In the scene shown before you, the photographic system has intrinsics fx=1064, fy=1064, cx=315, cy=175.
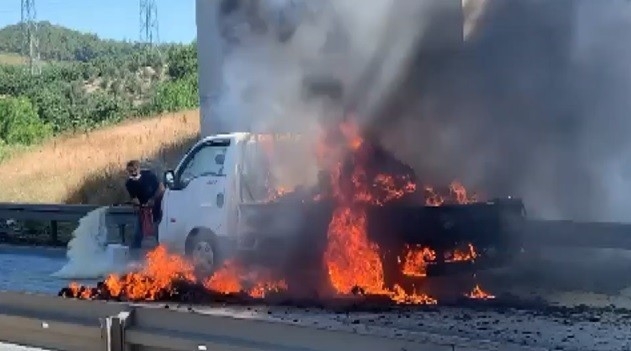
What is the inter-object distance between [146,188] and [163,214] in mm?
2428

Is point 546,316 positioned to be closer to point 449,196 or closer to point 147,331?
point 449,196

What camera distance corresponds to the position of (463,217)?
11.4m

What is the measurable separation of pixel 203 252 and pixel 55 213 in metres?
8.85

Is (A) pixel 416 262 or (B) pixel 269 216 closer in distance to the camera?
(A) pixel 416 262

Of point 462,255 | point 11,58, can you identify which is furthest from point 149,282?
point 11,58

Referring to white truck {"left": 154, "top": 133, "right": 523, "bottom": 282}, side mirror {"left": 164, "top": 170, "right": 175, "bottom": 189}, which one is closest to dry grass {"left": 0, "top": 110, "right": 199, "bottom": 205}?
side mirror {"left": 164, "top": 170, "right": 175, "bottom": 189}

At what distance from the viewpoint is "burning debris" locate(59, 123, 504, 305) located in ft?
36.2

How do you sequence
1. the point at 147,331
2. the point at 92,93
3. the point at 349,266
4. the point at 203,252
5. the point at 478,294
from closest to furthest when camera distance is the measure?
the point at 147,331 < the point at 349,266 < the point at 478,294 < the point at 203,252 < the point at 92,93

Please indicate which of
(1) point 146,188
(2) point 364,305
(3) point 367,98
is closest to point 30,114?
(1) point 146,188

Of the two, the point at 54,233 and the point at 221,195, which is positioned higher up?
the point at 221,195

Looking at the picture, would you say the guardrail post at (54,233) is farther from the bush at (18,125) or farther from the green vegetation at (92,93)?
the bush at (18,125)

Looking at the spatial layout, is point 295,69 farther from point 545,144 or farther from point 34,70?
point 34,70

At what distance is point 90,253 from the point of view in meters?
16.0

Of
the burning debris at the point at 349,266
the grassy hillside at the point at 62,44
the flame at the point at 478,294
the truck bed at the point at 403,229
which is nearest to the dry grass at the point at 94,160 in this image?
the truck bed at the point at 403,229
